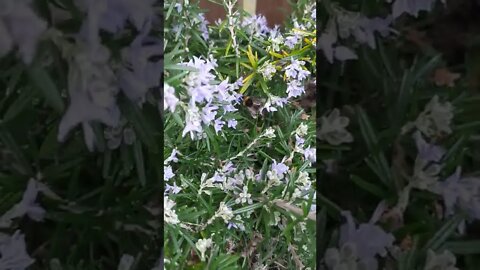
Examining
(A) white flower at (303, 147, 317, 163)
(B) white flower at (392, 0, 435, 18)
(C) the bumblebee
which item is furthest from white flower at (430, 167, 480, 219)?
(C) the bumblebee

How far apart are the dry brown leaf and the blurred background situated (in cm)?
52

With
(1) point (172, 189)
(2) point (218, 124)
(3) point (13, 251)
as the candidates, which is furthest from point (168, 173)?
(3) point (13, 251)

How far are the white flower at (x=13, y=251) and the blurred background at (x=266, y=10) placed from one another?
62 centimetres

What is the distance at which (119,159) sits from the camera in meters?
0.84

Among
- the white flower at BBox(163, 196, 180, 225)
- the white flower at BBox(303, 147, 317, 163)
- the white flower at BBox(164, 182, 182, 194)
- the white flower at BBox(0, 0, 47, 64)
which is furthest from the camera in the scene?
the white flower at BBox(303, 147, 317, 163)

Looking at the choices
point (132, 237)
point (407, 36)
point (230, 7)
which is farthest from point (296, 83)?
point (132, 237)

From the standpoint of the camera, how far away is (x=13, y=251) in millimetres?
826

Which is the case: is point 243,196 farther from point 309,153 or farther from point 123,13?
point 123,13

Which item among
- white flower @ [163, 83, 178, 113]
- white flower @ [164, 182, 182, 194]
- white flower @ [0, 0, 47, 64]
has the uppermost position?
white flower @ [0, 0, 47, 64]

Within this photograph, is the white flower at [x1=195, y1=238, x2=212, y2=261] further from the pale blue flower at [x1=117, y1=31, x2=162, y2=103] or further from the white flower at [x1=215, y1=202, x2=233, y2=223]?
the pale blue flower at [x1=117, y1=31, x2=162, y2=103]

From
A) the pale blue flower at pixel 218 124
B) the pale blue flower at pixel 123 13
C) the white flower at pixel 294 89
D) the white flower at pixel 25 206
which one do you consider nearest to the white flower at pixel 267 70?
the white flower at pixel 294 89

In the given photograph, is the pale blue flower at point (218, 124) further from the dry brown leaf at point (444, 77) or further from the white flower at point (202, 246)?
the dry brown leaf at point (444, 77)

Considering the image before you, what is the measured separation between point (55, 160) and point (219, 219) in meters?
0.40

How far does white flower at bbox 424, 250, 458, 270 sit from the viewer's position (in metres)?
0.87
